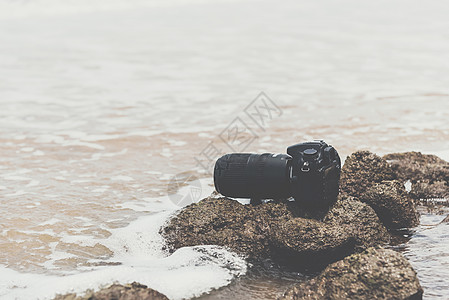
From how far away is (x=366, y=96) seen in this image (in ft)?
39.1

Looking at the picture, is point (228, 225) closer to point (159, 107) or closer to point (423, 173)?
point (423, 173)

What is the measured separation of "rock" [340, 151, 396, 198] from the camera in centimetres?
521

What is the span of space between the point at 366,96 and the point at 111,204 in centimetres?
736

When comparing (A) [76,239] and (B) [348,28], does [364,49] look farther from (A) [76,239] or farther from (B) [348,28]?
(A) [76,239]

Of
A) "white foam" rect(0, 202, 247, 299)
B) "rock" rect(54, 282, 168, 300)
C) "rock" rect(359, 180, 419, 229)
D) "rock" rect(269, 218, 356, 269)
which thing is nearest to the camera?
"rock" rect(54, 282, 168, 300)

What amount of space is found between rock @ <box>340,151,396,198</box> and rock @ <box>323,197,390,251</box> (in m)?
0.28

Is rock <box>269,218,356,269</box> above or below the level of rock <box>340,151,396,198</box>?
below

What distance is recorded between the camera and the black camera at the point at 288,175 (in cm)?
451

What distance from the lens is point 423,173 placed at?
245 inches

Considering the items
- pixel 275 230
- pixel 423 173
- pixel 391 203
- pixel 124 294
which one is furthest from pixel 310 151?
pixel 423 173

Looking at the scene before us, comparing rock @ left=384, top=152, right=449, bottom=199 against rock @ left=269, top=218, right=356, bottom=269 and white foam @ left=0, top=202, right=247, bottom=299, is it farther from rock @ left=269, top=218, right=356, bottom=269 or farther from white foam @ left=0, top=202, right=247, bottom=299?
white foam @ left=0, top=202, right=247, bottom=299

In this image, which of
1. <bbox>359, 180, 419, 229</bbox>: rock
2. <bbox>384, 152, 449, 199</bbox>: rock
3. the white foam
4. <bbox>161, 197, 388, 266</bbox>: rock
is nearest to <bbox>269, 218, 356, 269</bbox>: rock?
<bbox>161, 197, 388, 266</bbox>: rock

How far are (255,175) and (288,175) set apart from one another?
273 millimetres

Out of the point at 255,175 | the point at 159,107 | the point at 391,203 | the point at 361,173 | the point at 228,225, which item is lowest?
the point at 159,107
